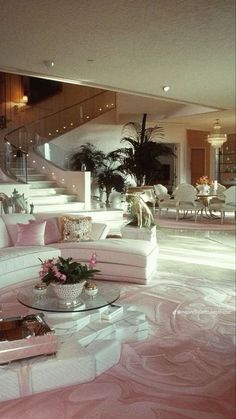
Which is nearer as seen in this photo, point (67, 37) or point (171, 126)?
point (67, 37)

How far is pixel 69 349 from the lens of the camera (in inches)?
124

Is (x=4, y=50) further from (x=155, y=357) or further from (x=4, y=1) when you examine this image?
(x=155, y=357)

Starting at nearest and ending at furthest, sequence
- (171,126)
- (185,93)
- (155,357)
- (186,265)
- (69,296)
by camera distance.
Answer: (155,357), (69,296), (186,265), (185,93), (171,126)

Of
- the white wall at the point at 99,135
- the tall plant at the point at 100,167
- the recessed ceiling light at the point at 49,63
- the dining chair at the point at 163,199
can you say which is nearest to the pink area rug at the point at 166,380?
the recessed ceiling light at the point at 49,63

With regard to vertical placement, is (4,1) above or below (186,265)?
above

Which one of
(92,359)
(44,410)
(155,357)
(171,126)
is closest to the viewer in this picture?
(44,410)

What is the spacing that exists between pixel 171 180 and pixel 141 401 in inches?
540

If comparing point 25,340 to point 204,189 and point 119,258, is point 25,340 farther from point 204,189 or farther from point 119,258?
point 204,189


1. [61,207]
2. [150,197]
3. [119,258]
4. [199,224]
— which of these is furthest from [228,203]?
[119,258]

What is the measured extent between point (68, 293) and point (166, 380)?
111 centimetres

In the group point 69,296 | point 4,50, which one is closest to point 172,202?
point 4,50

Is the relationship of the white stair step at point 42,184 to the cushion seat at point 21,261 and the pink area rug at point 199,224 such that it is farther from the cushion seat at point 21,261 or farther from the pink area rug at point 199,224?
the cushion seat at point 21,261

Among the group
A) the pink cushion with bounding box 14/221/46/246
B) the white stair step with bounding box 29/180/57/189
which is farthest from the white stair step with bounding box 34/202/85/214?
the pink cushion with bounding box 14/221/46/246

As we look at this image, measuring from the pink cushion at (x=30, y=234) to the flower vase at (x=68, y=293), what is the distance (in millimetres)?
1885
